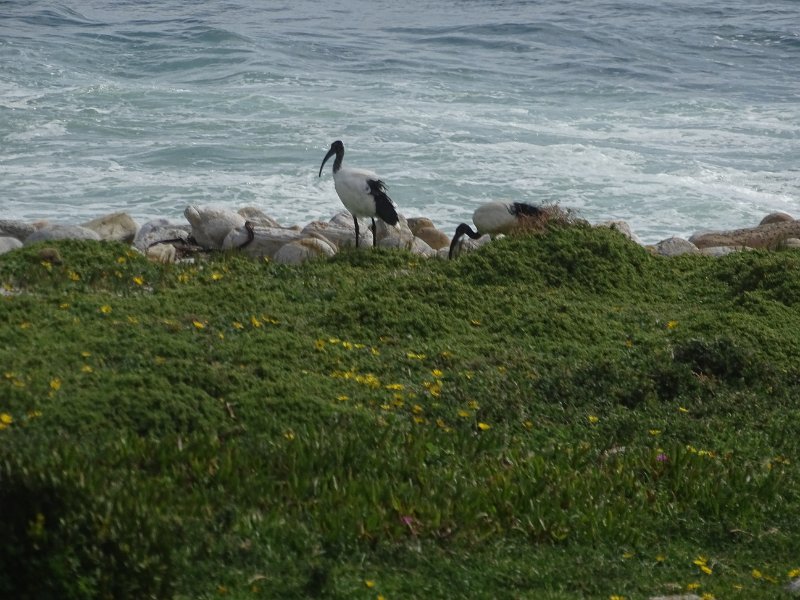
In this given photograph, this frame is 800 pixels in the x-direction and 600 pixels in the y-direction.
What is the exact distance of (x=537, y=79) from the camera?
33.8 meters

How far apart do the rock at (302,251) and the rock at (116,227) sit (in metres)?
4.03

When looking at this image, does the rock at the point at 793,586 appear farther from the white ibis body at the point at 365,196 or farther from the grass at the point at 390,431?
the white ibis body at the point at 365,196

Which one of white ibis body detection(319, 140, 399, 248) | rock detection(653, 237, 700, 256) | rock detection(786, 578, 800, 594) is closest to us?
rock detection(786, 578, 800, 594)

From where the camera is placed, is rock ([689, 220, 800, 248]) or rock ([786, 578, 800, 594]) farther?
rock ([689, 220, 800, 248])

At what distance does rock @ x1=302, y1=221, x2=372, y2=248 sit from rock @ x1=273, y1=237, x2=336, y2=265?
118cm

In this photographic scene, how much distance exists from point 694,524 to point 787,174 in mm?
18825

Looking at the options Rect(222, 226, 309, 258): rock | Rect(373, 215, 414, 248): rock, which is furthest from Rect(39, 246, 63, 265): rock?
Rect(373, 215, 414, 248): rock

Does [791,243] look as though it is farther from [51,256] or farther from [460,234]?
[51,256]

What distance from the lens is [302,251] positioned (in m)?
12.4

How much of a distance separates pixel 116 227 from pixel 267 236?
12.4 feet

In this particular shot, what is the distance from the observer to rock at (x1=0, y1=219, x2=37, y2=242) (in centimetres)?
1515

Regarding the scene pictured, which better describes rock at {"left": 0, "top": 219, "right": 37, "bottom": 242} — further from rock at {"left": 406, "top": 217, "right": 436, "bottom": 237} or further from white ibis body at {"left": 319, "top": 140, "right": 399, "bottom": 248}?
rock at {"left": 406, "top": 217, "right": 436, "bottom": 237}

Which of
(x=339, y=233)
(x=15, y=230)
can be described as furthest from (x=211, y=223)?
(x=15, y=230)

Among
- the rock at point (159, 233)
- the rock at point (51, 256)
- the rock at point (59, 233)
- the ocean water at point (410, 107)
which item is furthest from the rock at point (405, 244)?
the ocean water at point (410, 107)
